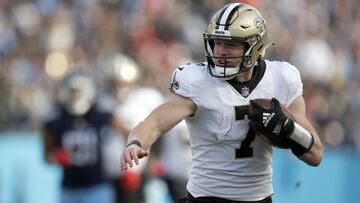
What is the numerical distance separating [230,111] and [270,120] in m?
0.31

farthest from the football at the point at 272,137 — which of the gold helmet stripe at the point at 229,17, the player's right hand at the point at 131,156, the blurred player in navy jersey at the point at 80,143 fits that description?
the blurred player in navy jersey at the point at 80,143

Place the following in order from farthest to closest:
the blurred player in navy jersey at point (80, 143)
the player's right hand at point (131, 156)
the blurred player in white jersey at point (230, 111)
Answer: the blurred player in navy jersey at point (80, 143) → the blurred player in white jersey at point (230, 111) → the player's right hand at point (131, 156)

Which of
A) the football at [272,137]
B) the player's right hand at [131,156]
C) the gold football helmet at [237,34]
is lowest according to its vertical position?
the player's right hand at [131,156]

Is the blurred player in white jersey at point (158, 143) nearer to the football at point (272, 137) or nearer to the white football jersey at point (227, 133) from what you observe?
the white football jersey at point (227, 133)

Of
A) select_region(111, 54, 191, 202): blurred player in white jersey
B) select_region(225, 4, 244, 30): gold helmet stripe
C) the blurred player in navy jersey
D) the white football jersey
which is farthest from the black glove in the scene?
select_region(111, 54, 191, 202): blurred player in white jersey

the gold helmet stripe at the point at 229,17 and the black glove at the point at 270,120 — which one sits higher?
the gold helmet stripe at the point at 229,17

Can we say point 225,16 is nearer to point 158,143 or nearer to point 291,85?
point 291,85

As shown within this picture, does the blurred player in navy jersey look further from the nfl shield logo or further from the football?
the football

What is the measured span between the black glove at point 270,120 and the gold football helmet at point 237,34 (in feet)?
0.98

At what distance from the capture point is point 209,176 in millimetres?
5867

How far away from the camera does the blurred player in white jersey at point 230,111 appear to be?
226 inches

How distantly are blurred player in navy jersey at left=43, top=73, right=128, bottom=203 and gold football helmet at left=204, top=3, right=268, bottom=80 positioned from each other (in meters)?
4.35

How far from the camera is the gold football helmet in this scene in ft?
18.9

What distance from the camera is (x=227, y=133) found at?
576 cm
